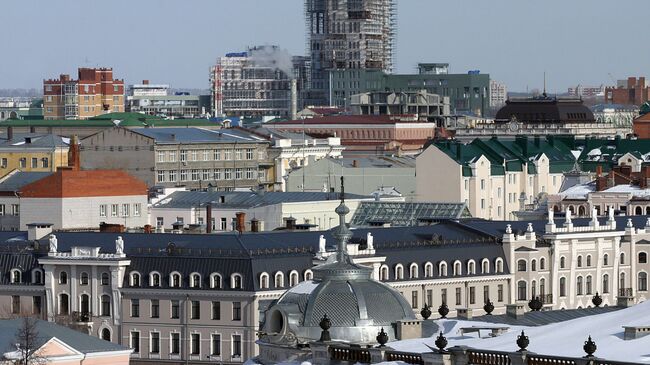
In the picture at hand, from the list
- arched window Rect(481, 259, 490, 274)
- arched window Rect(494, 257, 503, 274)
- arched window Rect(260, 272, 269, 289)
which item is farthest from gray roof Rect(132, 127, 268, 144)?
arched window Rect(260, 272, 269, 289)

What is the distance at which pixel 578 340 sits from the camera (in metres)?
55.6

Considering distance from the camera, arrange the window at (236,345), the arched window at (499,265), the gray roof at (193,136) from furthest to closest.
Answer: the gray roof at (193,136)
the arched window at (499,265)
the window at (236,345)

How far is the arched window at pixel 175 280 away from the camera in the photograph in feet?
318

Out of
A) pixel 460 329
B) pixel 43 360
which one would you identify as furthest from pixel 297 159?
pixel 460 329

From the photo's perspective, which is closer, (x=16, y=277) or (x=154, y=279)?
(x=154, y=279)

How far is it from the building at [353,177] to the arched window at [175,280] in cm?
5024

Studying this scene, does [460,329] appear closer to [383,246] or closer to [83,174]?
[383,246]

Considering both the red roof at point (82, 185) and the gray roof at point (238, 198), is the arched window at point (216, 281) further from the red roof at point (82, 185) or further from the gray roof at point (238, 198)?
the red roof at point (82, 185)

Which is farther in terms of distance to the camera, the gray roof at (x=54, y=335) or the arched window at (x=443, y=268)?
the arched window at (x=443, y=268)

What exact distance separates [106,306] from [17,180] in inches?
1672

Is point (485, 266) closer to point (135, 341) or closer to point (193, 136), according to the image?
point (135, 341)

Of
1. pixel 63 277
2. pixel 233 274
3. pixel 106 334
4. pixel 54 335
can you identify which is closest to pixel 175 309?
pixel 233 274

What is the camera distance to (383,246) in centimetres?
10175

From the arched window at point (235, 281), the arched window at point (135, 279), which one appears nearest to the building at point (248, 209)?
the arched window at point (135, 279)
